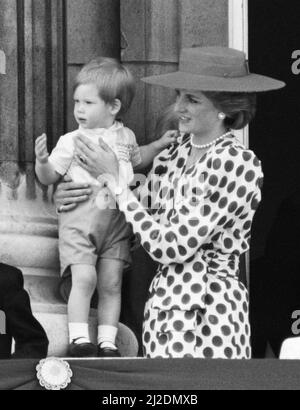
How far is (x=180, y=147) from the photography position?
980 cm

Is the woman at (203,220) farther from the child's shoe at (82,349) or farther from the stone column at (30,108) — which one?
the stone column at (30,108)

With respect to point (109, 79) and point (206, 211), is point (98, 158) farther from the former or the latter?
point (206, 211)

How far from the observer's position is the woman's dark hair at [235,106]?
9555 mm

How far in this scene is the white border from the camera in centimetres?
1046

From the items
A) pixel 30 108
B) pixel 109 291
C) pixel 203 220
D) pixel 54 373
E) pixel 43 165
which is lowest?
pixel 54 373

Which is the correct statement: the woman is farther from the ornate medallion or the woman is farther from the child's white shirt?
the ornate medallion

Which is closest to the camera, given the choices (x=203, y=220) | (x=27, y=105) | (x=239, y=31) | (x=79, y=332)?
(x=203, y=220)

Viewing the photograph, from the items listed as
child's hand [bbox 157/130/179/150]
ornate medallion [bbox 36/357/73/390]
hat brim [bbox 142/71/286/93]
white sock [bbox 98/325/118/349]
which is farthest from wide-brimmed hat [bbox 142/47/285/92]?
ornate medallion [bbox 36/357/73/390]

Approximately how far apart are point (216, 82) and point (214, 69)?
0.32 feet

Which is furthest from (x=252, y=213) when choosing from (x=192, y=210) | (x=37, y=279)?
(x=37, y=279)

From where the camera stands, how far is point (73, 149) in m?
9.70

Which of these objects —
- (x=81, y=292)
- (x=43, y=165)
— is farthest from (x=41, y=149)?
(x=81, y=292)

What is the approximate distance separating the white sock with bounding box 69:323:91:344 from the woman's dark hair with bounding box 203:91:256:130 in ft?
3.26
